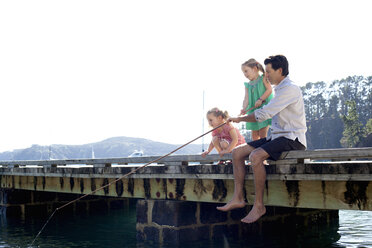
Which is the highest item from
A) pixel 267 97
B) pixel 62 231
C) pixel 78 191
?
pixel 267 97

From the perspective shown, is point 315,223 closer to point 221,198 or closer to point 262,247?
point 262,247

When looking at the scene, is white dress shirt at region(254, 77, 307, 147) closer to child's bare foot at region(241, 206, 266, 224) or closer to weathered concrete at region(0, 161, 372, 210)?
weathered concrete at region(0, 161, 372, 210)

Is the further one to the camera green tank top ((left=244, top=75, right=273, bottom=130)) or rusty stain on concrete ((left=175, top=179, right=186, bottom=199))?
rusty stain on concrete ((left=175, top=179, right=186, bottom=199))

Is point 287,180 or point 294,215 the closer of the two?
point 287,180

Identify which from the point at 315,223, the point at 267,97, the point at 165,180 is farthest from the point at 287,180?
the point at 315,223

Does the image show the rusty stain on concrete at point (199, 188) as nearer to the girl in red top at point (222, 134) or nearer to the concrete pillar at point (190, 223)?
the concrete pillar at point (190, 223)

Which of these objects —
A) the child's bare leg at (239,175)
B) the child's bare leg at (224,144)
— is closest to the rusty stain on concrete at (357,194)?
the child's bare leg at (239,175)

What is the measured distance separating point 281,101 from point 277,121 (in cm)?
43

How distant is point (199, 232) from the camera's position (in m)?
13.1

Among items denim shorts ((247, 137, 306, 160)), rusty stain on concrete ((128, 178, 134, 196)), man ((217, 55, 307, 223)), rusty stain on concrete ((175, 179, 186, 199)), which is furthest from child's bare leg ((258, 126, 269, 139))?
rusty stain on concrete ((128, 178, 134, 196))

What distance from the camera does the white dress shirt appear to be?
7.97m

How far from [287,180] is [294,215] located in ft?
23.1

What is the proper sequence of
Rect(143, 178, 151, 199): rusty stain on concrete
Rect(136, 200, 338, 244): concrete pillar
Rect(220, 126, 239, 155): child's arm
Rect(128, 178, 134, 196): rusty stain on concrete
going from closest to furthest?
Rect(220, 126, 239, 155): child's arm, Rect(136, 200, 338, 244): concrete pillar, Rect(143, 178, 151, 199): rusty stain on concrete, Rect(128, 178, 134, 196): rusty stain on concrete

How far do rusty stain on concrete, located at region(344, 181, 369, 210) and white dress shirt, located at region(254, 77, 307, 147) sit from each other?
1171mm
